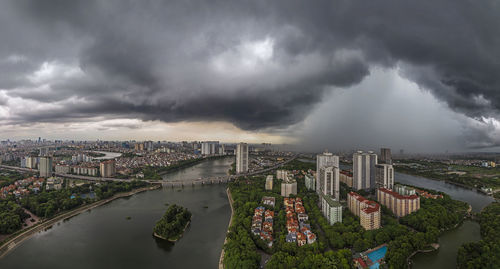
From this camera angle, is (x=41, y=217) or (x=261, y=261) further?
(x=41, y=217)

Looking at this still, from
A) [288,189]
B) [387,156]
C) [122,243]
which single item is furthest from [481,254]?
[387,156]

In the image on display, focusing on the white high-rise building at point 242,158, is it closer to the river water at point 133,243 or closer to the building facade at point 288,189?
the building facade at point 288,189

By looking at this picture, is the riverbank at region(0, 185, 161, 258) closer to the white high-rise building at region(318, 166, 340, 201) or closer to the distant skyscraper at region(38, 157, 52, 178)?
the distant skyscraper at region(38, 157, 52, 178)

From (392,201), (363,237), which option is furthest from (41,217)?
(392,201)

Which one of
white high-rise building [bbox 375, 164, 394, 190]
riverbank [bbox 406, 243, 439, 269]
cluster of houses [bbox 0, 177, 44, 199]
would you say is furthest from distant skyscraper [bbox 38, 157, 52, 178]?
white high-rise building [bbox 375, 164, 394, 190]

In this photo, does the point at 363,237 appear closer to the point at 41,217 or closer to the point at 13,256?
the point at 13,256

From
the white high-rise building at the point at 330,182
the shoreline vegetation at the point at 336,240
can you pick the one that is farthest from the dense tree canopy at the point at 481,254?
the white high-rise building at the point at 330,182

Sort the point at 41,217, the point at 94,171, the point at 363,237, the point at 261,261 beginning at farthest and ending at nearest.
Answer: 1. the point at 94,171
2. the point at 41,217
3. the point at 363,237
4. the point at 261,261
